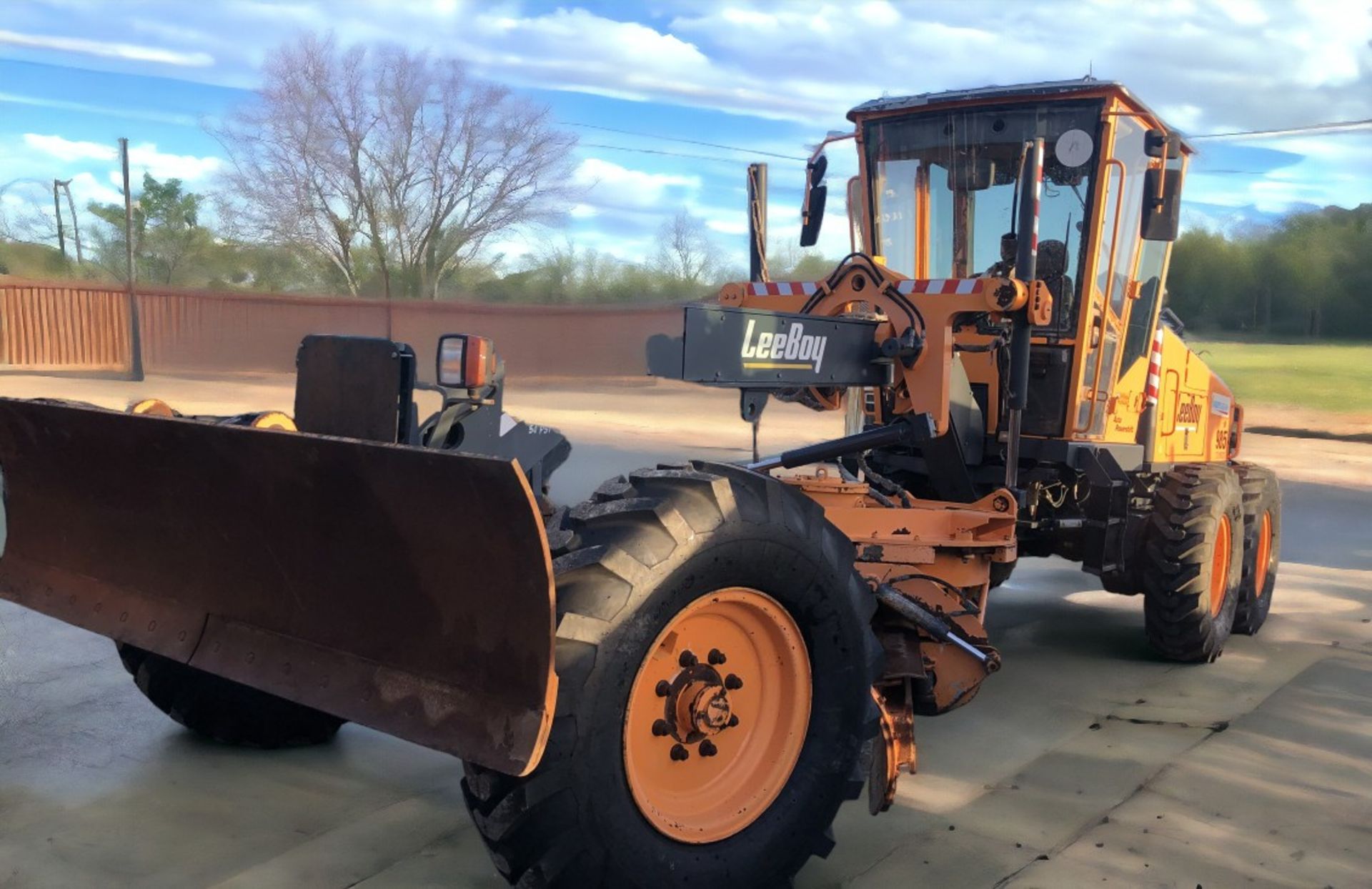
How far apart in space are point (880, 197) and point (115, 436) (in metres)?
4.44

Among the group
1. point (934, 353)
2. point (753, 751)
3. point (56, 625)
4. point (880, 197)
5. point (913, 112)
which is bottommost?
point (56, 625)

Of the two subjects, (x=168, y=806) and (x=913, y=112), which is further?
(x=913, y=112)

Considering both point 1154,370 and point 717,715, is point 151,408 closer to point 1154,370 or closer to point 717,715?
point 717,715

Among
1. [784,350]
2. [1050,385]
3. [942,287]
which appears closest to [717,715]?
[784,350]

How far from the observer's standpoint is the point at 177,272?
23641mm

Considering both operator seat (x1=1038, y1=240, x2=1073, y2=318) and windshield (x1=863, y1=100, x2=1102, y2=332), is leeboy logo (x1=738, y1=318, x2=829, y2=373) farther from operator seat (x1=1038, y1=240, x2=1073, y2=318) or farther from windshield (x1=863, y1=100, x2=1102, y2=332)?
operator seat (x1=1038, y1=240, x2=1073, y2=318)

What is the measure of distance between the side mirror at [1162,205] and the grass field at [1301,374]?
1761cm

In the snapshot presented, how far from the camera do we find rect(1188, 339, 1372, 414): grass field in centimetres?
2245

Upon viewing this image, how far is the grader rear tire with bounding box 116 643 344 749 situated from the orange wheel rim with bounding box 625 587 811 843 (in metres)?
1.99

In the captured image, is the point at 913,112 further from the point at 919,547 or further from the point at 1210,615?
the point at 1210,615

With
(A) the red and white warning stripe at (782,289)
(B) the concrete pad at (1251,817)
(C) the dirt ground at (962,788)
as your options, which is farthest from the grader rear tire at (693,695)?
(A) the red and white warning stripe at (782,289)

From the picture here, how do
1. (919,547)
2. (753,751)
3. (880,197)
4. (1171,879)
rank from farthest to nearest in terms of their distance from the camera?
(880,197) → (919,547) → (1171,879) → (753,751)

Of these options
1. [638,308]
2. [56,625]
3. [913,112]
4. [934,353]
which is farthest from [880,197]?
[638,308]

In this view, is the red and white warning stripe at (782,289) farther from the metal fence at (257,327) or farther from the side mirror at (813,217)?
the metal fence at (257,327)
